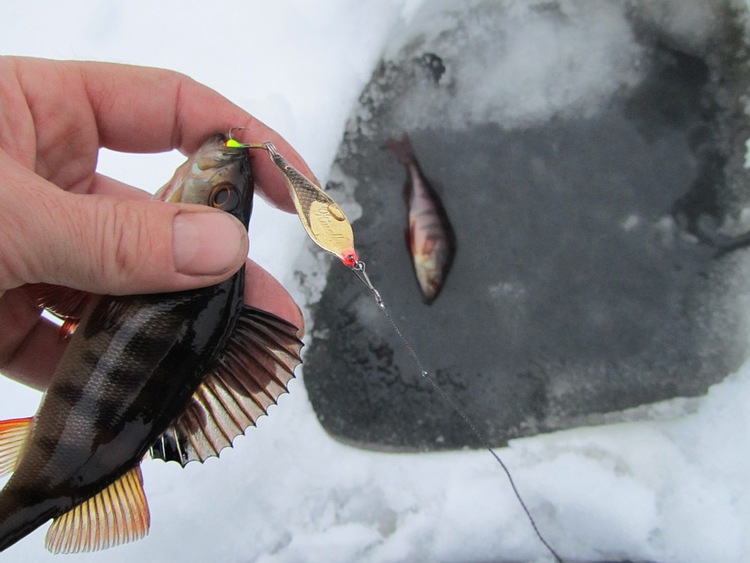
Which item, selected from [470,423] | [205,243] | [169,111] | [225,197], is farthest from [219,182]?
[470,423]

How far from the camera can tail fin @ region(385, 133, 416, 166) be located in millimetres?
2193

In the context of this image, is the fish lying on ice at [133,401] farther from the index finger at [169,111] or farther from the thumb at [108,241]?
the index finger at [169,111]

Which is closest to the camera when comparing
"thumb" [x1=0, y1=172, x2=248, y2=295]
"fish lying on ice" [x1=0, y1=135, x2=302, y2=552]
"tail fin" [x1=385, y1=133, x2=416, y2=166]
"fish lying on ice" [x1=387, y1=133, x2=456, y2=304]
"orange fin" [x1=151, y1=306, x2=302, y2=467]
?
"thumb" [x1=0, y1=172, x2=248, y2=295]

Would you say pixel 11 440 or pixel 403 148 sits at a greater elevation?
pixel 403 148

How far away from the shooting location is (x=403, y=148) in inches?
86.7

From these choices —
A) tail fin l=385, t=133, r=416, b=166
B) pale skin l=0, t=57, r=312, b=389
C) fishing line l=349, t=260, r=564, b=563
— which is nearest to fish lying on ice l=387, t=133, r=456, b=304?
tail fin l=385, t=133, r=416, b=166

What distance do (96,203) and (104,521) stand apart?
2.35 feet

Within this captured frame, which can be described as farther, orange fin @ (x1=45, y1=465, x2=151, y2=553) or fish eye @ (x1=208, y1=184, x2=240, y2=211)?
fish eye @ (x1=208, y1=184, x2=240, y2=211)

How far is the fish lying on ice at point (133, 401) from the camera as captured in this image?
4.06 feet

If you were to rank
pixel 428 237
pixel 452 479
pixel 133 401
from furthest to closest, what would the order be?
pixel 428 237, pixel 452 479, pixel 133 401

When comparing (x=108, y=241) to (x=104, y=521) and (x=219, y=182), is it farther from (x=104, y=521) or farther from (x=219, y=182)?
(x=104, y=521)

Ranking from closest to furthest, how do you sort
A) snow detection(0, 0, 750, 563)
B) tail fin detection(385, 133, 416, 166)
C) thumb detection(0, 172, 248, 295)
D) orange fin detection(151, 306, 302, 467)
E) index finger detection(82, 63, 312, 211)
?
thumb detection(0, 172, 248, 295)
orange fin detection(151, 306, 302, 467)
index finger detection(82, 63, 312, 211)
snow detection(0, 0, 750, 563)
tail fin detection(385, 133, 416, 166)

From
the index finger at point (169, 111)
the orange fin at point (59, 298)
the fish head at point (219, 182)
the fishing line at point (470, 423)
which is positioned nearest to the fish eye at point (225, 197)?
the fish head at point (219, 182)

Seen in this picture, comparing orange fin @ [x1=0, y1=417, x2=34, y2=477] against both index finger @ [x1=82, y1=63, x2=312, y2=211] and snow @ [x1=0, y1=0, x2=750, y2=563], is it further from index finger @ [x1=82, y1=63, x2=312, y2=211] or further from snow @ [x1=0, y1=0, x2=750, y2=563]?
index finger @ [x1=82, y1=63, x2=312, y2=211]
